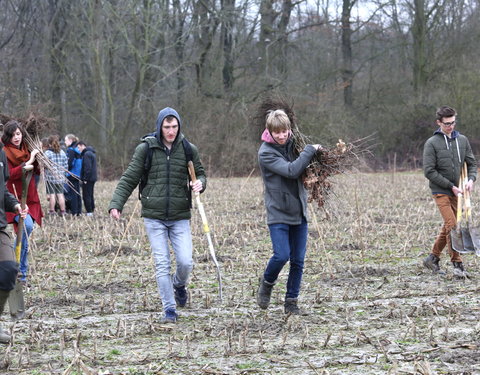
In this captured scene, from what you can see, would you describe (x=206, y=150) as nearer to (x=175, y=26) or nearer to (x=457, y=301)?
(x=175, y=26)

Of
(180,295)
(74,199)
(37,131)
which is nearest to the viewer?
(180,295)

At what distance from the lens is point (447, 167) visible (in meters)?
8.23

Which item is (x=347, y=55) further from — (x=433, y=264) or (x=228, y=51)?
(x=433, y=264)

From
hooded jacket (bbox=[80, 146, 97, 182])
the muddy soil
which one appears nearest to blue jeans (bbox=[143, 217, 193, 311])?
the muddy soil

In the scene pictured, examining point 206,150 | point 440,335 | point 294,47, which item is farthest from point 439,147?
point 294,47

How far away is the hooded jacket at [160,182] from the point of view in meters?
6.48

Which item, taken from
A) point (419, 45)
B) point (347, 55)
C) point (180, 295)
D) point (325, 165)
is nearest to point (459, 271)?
point (325, 165)

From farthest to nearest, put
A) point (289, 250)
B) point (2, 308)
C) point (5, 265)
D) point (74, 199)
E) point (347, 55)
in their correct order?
1. point (347, 55)
2. point (74, 199)
3. point (289, 250)
4. point (2, 308)
5. point (5, 265)

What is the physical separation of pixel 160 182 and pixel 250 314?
1388 millimetres

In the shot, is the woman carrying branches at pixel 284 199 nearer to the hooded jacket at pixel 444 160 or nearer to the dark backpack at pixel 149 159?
the dark backpack at pixel 149 159

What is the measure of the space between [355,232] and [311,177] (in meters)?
5.10

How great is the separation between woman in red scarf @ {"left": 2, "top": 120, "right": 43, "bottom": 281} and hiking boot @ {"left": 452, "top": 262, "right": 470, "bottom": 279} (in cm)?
448

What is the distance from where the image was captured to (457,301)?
6.89m

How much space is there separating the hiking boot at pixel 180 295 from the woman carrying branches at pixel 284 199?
79 cm
